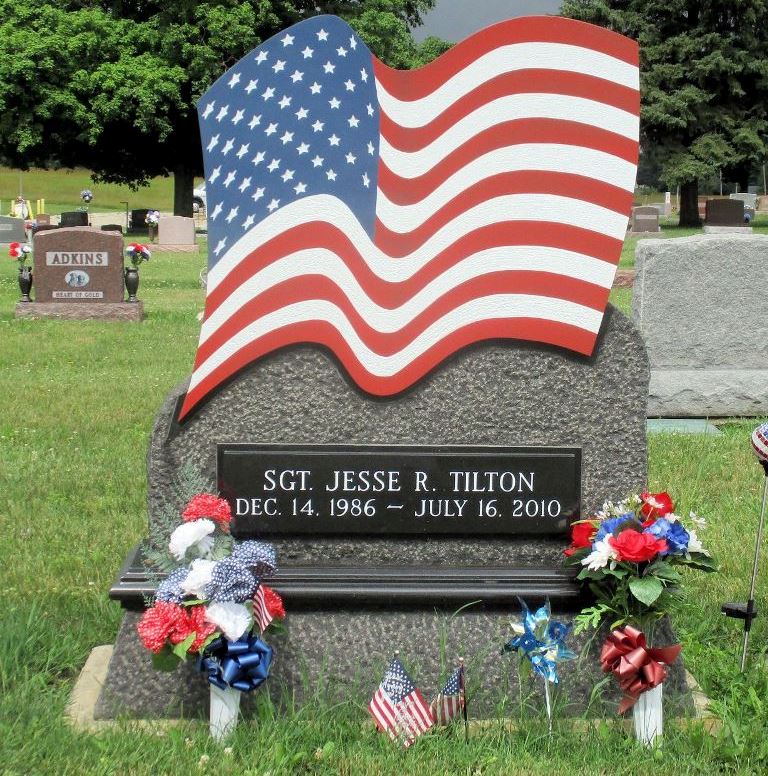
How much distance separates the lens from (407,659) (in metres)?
3.59

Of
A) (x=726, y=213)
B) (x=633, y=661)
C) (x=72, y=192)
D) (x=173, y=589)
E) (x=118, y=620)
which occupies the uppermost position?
(x=72, y=192)

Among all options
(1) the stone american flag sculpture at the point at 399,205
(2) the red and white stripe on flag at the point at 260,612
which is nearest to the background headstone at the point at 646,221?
(1) the stone american flag sculpture at the point at 399,205

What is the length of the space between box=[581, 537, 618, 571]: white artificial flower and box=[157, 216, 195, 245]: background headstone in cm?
2910

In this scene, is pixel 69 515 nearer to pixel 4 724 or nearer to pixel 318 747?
pixel 4 724

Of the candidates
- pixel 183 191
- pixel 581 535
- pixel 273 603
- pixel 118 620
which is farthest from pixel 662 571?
pixel 183 191

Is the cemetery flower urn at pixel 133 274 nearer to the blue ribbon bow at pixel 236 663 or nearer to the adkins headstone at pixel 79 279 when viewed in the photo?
the adkins headstone at pixel 79 279

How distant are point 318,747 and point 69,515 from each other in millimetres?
3005

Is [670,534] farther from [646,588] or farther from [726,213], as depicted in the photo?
[726,213]

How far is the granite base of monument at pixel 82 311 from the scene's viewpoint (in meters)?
15.3

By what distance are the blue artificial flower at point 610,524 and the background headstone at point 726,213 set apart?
29219 mm

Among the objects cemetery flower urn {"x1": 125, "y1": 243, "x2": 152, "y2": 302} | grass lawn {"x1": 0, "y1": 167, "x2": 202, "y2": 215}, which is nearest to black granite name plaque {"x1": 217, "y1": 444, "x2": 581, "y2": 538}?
cemetery flower urn {"x1": 125, "y1": 243, "x2": 152, "y2": 302}

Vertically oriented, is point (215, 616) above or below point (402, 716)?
above

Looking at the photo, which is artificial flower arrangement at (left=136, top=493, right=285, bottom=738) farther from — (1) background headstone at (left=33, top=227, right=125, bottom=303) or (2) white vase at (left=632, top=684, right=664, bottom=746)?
(1) background headstone at (left=33, top=227, right=125, bottom=303)

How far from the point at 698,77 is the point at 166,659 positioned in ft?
140
